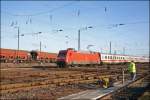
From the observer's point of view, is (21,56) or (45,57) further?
(45,57)

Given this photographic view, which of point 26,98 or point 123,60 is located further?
point 123,60

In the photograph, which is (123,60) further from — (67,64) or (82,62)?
(67,64)

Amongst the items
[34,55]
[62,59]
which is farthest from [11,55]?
[62,59]

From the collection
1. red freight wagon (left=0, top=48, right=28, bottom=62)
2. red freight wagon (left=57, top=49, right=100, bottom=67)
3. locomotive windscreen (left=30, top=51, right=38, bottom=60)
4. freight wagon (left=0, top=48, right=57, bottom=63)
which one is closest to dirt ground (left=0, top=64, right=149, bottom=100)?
red freight wagon (left=57, top=49, right=100, bottom=67)

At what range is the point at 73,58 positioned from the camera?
174 feet

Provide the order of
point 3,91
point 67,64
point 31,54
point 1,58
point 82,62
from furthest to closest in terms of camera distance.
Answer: point 31,54, point 1,58, point 82,62, point 67,64, point 3,91

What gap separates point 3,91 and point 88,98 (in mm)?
5144

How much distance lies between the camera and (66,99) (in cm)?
1419

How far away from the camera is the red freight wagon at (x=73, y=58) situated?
169 ft

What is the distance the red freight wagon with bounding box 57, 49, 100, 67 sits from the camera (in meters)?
51.5

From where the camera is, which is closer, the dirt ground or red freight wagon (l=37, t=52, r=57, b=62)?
the dirt ground

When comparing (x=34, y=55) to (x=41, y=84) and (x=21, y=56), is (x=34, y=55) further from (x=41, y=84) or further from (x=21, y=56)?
(x=41, y=84)

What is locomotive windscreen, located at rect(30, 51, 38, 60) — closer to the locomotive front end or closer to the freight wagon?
the freight wagon

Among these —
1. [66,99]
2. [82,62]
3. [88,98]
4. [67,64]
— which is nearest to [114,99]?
[88,98]
